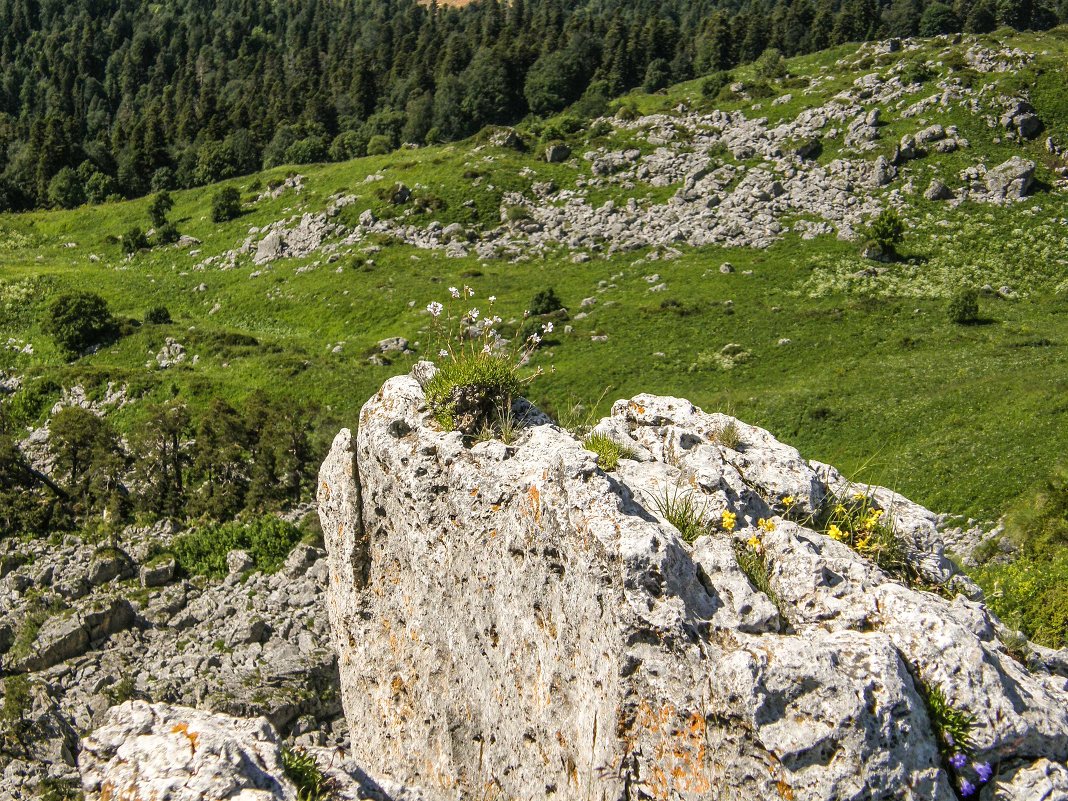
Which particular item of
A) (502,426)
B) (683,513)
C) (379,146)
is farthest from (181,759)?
(379,146)

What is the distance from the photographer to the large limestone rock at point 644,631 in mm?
6609

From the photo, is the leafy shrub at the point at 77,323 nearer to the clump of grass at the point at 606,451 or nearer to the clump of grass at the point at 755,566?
the clump of grass at the point at 606,451

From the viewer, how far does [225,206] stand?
8044 cm

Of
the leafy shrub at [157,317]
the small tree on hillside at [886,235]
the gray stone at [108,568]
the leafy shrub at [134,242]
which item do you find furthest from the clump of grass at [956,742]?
the leafy shrub at [134,242]

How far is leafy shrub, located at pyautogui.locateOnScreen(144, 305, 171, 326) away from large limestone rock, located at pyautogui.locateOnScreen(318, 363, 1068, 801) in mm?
50889

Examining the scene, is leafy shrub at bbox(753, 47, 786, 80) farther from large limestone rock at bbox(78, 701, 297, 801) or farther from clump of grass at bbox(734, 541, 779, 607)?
large limestone rock at bbox(78, 701, 297, 801)

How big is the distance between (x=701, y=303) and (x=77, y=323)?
43415 mm

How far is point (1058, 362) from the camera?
3875 centimetres

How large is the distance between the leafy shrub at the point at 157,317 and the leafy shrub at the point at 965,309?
5487cm

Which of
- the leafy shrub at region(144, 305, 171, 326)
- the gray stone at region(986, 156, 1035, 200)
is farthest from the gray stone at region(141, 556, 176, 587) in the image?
the gray stone at region(986, 156, 1035, 200)

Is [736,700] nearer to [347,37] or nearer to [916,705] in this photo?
[916,705]

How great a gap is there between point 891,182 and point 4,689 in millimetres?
71541

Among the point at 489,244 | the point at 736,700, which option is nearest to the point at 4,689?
the point at 736,700

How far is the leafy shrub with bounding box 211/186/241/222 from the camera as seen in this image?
80375 mm
